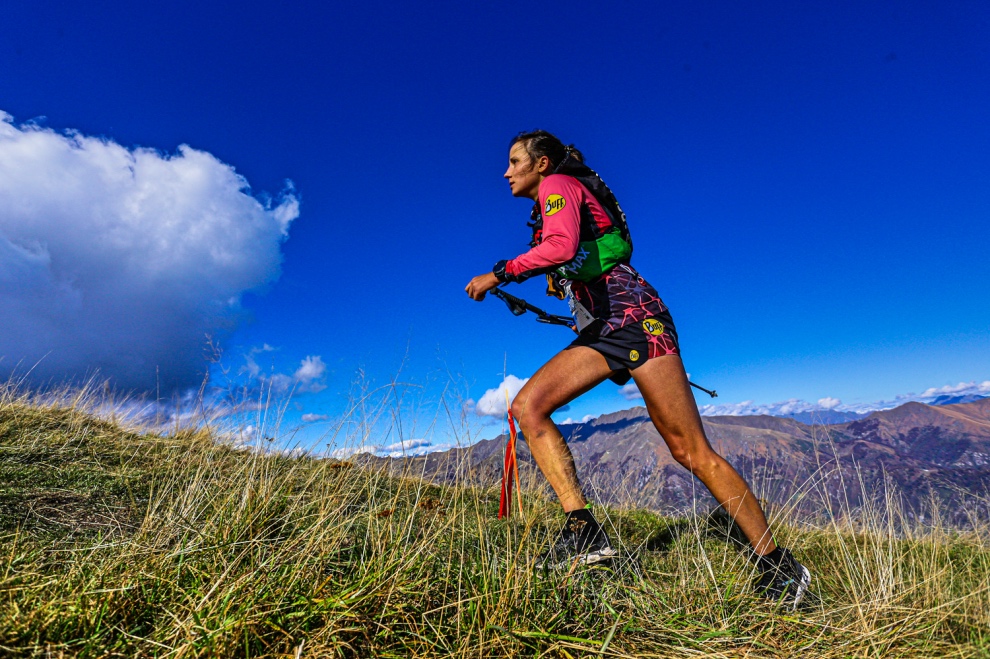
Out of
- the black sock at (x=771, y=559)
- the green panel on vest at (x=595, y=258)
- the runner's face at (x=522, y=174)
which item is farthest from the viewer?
the runner's face at (x=522, y=174)

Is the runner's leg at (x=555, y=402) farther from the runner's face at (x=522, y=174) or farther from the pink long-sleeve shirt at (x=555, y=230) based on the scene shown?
the runner's face at (x=522, y=174)

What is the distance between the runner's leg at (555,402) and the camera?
278 cm

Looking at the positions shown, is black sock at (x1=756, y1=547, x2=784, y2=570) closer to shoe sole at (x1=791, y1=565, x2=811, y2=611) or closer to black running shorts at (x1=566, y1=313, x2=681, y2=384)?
shoe sole at (x1=791, y1=565, x2=811, y2=611)

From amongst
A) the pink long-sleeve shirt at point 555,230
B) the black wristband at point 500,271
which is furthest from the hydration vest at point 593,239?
the black wristband at point 500,271

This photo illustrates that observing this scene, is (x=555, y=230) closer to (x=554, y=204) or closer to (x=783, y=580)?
(x=554, y=204)

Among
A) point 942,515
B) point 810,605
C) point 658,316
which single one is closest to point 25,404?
point 658,316

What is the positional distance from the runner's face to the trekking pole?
679mm

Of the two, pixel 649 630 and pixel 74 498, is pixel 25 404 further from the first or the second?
pixel 649 630

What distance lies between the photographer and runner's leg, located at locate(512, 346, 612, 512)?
9.12 ft

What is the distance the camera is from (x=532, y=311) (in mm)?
3469

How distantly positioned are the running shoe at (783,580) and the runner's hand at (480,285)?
6.67ft

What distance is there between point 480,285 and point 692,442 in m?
1.46

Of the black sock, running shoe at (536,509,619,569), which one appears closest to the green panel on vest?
running shoe at (536,509,619,569)

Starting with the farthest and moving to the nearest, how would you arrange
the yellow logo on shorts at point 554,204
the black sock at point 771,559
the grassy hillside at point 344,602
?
the yellow logo on shorts at point 554,204 → the black sock at point 771,559 → the grassy hillside at point 344,602
